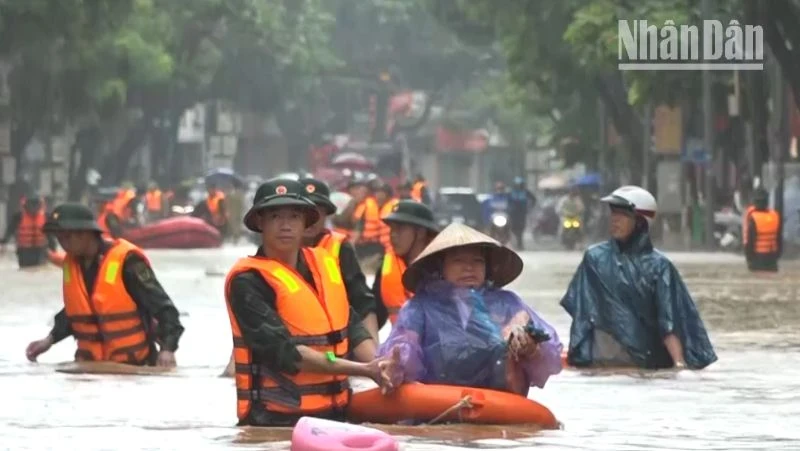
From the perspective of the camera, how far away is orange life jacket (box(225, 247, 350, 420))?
10.9 metres

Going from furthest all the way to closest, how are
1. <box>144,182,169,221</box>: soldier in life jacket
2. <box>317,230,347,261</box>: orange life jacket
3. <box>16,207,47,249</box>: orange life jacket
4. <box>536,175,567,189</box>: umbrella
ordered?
<box>536,175,567,189</box>: umbrella → <box>144,182,169,221</box>: soldier in life jacket → <box>16,207,47,249</box>: orange life jacket → <box>317,230,347,261</box>: orange life jacket

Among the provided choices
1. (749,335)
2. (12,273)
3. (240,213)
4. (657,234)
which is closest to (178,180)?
(240,213)

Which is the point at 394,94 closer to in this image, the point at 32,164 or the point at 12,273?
the point at 32,164

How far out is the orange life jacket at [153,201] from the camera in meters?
67.6

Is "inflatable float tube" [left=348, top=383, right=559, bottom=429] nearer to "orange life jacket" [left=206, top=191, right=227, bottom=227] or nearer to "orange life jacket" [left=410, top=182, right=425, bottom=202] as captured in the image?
"orange life jacket" [left=410, top=182, right=425, bottom=202]

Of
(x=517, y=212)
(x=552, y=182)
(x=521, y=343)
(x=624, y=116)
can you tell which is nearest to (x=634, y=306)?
(x=521, y=343)

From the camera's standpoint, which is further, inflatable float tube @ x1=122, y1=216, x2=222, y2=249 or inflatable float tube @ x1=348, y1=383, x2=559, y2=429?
inflatable float tube @ x1=122, y1=216, x2=222, y2=249

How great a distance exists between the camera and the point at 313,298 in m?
10.9

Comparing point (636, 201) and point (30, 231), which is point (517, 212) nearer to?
point (30, 231)

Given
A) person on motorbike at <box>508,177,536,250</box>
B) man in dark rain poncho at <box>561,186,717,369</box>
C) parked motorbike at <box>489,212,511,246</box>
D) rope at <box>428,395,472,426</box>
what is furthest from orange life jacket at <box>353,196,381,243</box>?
person on motorbike at <box>508,177,536,250</box>

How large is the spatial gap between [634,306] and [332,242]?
276 centimetres

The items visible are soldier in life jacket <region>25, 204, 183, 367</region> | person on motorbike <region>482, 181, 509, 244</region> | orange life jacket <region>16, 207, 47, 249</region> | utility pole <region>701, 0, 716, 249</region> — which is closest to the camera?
soldier in life jacket <region>25, 204, 183, 367</region>

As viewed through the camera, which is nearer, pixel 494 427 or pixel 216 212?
pixel 494 427

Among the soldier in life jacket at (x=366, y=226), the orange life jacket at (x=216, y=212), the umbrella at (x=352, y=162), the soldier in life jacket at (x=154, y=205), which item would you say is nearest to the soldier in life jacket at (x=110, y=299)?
the soldier in life jacket at (x=366, y=226)
